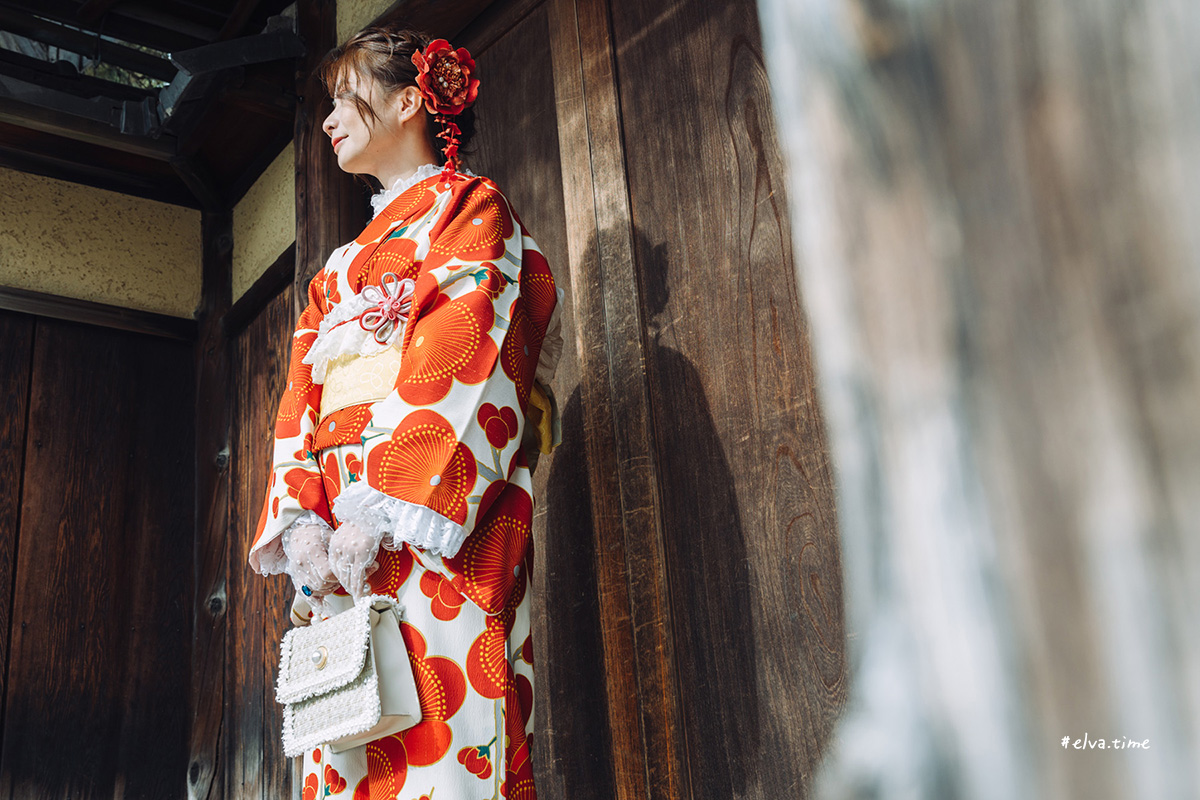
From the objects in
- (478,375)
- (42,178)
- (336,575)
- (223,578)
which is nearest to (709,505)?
(478,375)

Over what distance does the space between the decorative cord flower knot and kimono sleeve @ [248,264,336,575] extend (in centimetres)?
26

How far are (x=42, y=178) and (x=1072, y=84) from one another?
4.46m

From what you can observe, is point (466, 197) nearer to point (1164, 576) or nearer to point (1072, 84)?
point (1072, 84)

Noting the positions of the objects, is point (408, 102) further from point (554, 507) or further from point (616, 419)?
point (554, 507)

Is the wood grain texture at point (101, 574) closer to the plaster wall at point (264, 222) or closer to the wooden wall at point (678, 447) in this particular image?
the plaster wall at point (264, 222)

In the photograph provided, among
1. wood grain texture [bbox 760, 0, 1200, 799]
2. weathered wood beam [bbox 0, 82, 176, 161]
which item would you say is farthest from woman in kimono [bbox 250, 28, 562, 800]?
weathered wood beam [bbox 0, 82, 176, 161]

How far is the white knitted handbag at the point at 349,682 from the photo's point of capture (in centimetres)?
173

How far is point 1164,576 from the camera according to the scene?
1104mm

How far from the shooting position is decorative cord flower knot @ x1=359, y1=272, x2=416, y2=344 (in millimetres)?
2068

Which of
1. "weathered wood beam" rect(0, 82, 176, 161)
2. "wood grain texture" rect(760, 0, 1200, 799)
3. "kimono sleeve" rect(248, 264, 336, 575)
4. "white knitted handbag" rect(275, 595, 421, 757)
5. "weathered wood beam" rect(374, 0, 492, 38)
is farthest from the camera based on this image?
"weathered wood beam" rect(0, 82, 176, 161)

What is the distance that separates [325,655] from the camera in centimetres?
177

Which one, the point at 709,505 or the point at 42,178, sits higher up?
the point at 42,178

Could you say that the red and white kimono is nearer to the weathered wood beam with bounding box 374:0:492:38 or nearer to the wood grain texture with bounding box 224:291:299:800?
the weathered wood beam with bounding box 374:0:492:38

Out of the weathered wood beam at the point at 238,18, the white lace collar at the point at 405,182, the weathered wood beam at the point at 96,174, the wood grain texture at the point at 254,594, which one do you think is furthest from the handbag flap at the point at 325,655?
the weathered wood beam at the point at 96,174
